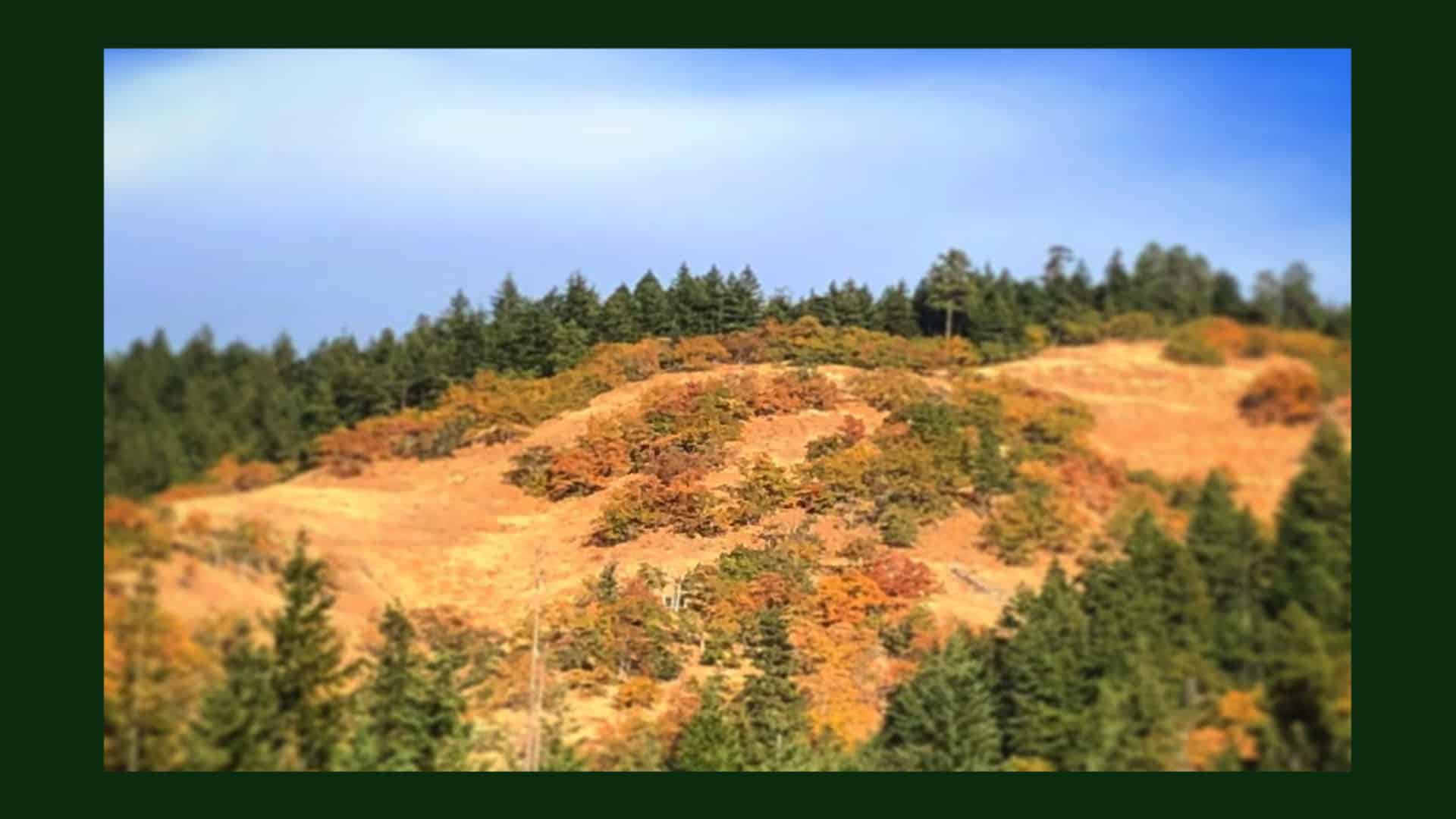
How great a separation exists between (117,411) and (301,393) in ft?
3.27

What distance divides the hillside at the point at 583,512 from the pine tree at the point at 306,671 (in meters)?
0.13

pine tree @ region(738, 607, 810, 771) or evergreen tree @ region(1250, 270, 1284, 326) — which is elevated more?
evergreen tree @ region(1250, 270, 1284, 326)

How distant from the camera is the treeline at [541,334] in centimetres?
816

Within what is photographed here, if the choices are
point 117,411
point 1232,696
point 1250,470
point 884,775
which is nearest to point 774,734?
point 884,775

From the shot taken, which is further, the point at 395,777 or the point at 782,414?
the point at 782,414

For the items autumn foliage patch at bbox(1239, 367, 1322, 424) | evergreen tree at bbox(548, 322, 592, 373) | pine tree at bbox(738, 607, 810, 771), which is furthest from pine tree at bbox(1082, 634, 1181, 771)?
evergreen tree at bbox(548, 322, 592, 373)

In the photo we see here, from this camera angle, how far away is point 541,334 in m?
8.84

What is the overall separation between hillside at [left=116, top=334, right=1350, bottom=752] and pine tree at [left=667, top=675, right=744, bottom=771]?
0.27 m

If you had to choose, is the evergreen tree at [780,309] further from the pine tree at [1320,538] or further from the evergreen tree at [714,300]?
the pine tree at [1320,538]

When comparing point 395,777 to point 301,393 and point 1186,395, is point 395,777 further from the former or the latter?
point 1186,395

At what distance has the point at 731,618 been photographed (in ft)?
28.3

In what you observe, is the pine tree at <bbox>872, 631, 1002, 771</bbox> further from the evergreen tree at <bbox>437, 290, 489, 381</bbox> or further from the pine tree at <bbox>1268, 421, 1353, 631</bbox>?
the evergreen tree at <bbox>437, 290, 489, 381</bbox>

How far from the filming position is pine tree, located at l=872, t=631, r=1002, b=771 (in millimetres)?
8195

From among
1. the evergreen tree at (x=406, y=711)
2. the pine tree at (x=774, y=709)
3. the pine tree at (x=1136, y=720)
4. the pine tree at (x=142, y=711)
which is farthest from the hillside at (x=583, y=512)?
the pine tree at (x=1136, y=720)
